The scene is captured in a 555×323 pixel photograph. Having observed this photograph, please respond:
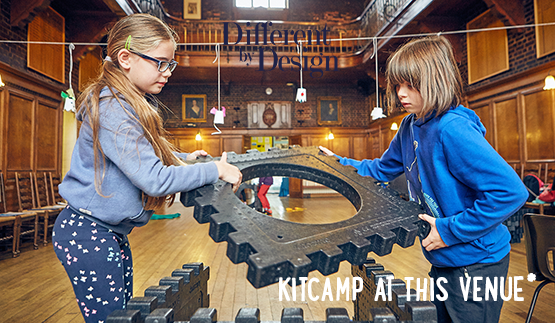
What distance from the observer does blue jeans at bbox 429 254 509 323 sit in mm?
949

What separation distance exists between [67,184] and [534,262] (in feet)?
7.22

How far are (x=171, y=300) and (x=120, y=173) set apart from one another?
41 cm

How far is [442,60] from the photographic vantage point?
0.93 metres

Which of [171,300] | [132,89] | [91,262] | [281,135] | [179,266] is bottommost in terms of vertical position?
[179,266]

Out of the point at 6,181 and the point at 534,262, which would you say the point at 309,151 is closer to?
the point at 534,262

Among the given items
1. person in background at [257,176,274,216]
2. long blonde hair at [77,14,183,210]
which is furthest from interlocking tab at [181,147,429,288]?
person in background at [257,176,274,216]

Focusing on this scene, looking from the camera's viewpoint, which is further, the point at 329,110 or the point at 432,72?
the point at 329,110

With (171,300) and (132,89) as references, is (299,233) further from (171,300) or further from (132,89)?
(132,89)

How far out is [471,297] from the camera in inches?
38.0

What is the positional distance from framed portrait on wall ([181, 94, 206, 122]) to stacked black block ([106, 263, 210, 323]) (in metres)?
10.7

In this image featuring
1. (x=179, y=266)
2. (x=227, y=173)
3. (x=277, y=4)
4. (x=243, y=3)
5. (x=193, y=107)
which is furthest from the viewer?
(x=277, y=4)

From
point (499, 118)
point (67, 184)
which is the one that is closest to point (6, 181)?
point (67, 184)

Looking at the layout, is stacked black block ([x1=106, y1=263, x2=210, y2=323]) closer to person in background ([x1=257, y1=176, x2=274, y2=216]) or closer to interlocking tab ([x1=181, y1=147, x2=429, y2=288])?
interlocking tab ([x1=181, y1=147, x2=429, y2=288])

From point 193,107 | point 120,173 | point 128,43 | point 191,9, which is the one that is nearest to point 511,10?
point 128,43
